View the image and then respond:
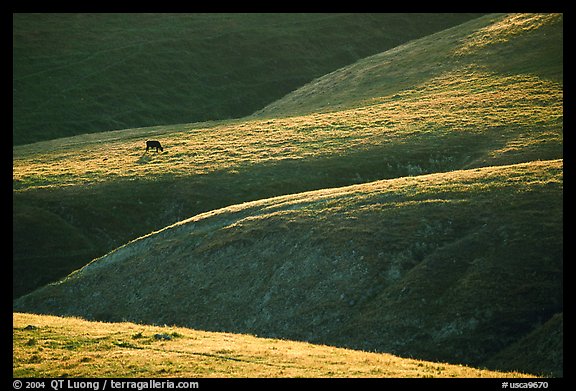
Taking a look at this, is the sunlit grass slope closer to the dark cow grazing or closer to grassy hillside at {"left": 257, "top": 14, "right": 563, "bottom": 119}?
the dark cow grazing

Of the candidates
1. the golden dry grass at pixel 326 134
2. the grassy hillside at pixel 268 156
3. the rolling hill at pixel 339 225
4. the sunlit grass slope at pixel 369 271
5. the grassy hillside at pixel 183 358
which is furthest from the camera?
the golden dry grass at pixel 326 134

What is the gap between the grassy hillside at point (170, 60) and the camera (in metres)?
123

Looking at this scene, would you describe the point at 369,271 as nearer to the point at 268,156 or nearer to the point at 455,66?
the point at 268,156

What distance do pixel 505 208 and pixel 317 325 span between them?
14851 mm

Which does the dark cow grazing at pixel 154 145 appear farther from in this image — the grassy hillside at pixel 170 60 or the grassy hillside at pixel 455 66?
the grassy hillside at pixel 170 60

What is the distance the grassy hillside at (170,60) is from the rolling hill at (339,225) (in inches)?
1198

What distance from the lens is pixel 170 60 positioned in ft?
457

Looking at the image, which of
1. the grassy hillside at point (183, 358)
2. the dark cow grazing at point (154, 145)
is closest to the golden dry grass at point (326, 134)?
the dark cow grazing at point (154, 145)

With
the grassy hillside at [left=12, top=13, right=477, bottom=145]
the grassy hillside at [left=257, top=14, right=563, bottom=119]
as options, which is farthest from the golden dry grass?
the grassy hillside at [left=12, top=13, right=477, bottom=145]

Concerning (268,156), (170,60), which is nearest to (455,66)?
(268,156)

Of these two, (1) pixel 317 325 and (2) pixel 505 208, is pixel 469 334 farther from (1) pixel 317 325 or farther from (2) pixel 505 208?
(2) pixel 505 208

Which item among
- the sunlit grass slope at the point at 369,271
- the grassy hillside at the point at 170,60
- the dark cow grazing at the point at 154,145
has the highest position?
the grassy hillside at the point at 170,60

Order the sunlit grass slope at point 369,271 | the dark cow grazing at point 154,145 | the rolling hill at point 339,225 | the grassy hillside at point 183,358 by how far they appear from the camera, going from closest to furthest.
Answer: the grassy hillside at point 183,358 < the sunlit grass slope at point 369,271 < the rolling hill at point 339,225 < the dark cow grazing at point 154,145

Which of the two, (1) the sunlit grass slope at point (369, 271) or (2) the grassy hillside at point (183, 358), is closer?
(2) the grassy hillside at point (183, 358)
